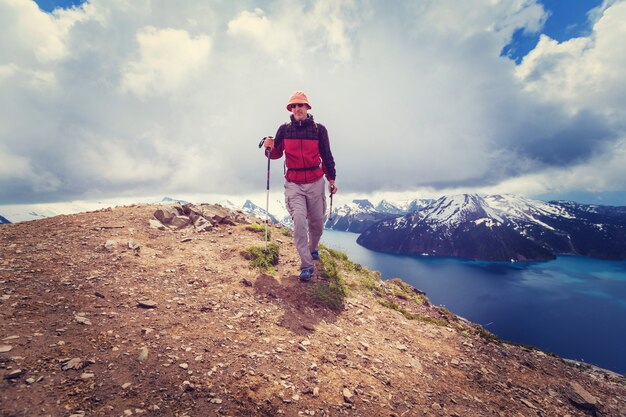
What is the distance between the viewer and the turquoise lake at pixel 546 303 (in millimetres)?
77175

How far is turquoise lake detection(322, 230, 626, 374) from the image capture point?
77.2 m

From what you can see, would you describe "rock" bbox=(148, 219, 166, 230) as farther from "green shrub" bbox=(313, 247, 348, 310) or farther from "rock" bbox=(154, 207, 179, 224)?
"green shrub" bbox=(313, 247, 348, 310)

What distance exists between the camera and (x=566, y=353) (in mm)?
70375

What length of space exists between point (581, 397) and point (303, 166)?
8374 millimetres

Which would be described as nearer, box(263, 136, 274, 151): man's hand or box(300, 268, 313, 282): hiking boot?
box(300, 268, 313, 282): hiking boot

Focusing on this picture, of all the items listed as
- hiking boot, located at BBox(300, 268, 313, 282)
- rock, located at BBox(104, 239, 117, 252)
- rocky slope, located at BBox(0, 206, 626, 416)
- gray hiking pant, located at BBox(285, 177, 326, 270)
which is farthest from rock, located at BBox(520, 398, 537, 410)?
rock, located at BBox(104, 239, 117, 252)

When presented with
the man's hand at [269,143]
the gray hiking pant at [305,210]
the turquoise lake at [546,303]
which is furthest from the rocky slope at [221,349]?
the turquoise lake at [546,303]

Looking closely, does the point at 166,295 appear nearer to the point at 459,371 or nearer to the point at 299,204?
the point at 299,204

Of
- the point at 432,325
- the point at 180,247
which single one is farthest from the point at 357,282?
the point at 180,247

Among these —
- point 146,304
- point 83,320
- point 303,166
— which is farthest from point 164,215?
point 83,320

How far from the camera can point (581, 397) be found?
19.0 ft

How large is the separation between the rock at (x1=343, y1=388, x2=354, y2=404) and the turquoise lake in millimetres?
39479

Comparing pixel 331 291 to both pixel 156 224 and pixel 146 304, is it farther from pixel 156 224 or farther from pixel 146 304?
pixel 156 224

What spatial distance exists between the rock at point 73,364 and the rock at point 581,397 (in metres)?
8.86
